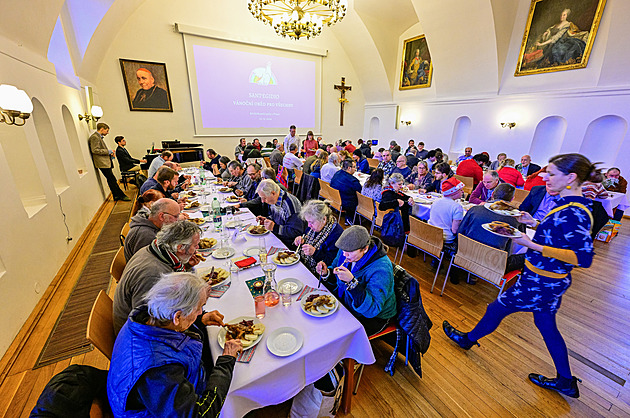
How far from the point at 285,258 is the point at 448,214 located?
231cm

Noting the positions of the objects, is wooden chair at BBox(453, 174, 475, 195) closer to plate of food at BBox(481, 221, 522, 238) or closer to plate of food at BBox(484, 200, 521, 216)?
plate of food at BBox(484, 200, 521, 216)

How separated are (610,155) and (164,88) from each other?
1339 cm

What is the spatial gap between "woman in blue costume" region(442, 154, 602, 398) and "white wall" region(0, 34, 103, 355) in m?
4.52

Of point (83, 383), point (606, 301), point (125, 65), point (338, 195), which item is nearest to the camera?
point (83, 383)

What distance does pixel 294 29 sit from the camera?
5.14m

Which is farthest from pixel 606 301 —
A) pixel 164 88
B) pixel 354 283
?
pixel 164 88

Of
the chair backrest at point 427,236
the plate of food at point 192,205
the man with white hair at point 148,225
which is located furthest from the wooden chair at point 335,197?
the man with white hair at point 148,225

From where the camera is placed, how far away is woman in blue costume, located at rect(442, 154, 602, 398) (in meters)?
1.63

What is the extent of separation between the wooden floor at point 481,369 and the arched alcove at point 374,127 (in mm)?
10898

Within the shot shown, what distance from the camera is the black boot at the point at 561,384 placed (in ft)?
6.25

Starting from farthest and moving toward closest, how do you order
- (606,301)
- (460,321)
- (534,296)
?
(606,301) < (460,321) < (534,296)

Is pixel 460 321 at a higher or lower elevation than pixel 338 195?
lower

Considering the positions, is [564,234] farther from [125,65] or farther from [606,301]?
[125,65]

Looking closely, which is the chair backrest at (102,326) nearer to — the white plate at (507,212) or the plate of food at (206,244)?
the plate of food at (206,244)
